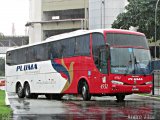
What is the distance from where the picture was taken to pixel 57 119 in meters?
13.6

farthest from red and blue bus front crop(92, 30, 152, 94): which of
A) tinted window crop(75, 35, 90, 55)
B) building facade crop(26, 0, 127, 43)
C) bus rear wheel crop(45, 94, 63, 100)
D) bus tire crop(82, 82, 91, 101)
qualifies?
building facade crop(26, 0, 127, 43)

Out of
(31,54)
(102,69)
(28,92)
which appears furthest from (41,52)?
(102,69)

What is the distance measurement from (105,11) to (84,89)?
63987 mm

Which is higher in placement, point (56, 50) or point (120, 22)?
point (120, 22)

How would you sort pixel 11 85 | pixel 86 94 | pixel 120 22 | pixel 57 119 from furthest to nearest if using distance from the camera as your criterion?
pixel 120 22 < pixel 11 85 < pixel 86 94 < pixel 57 119

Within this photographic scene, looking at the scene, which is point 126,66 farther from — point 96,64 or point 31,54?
point 31,54

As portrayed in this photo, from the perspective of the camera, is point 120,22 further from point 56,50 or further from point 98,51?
point 98,51

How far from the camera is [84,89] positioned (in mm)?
24547

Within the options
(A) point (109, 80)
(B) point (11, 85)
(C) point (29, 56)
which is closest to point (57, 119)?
(A) point (109, 80)

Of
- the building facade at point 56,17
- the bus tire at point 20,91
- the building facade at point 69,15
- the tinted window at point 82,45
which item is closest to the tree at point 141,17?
the building facade at point 69,15

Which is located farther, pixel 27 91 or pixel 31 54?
pixel 27 91

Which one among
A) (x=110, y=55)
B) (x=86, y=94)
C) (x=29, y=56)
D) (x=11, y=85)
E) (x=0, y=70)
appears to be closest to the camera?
(x=110, y=55)

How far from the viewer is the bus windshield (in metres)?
22.9

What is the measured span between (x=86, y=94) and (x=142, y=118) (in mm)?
10305
